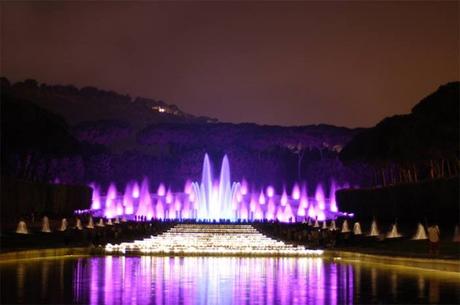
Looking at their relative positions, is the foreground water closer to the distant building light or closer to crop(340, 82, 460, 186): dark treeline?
crop(340, 82, 460, 186): dark treeline

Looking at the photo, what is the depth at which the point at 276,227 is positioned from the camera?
4612 cm

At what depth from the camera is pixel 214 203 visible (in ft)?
236

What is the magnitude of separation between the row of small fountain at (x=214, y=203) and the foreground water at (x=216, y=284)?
1807 inches

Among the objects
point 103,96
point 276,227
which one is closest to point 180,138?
point 103,96

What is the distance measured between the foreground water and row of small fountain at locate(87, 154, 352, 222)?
151 feet

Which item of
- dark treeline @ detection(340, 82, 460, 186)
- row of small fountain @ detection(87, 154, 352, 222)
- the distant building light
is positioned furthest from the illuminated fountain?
the distant building light

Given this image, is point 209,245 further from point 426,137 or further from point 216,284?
point 426,137

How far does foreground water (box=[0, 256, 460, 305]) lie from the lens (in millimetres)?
13430

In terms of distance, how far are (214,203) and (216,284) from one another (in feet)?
183

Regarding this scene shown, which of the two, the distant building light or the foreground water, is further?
the distant building light

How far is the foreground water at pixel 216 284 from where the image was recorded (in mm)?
13430

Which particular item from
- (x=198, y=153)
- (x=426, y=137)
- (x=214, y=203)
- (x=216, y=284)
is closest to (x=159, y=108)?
(x=198, y=153)

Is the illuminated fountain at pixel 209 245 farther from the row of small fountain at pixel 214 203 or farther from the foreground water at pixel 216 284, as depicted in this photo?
the row of small fountain at pixel 214 203

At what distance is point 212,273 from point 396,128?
4212 cm
